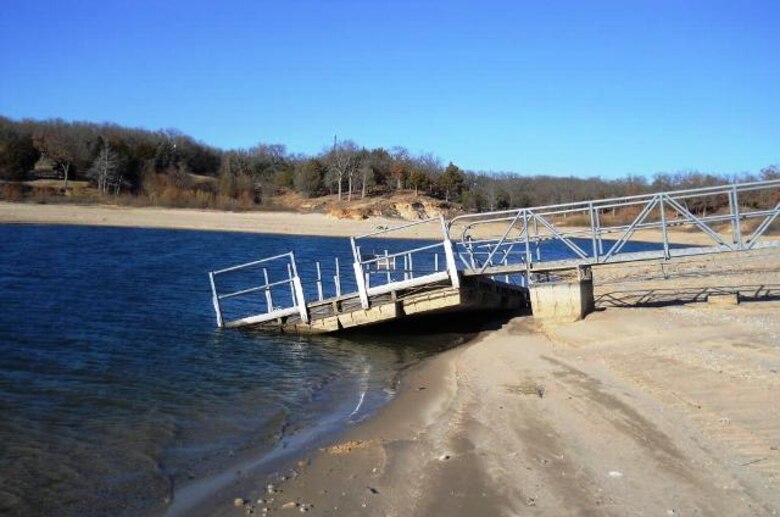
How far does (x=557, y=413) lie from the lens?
874 centimetres

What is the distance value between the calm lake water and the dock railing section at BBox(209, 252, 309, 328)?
0.78 metres

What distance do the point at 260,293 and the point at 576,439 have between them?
762 inches

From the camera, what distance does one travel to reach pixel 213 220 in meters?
65.7

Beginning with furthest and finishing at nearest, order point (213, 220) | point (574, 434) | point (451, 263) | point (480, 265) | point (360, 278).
Answer: point (213, 220) < point (480, 265) < point (360, 278) < point (451, 263) < point (574, 434)

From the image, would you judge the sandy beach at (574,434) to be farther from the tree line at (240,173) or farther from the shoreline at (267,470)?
the tree line at (240,173)

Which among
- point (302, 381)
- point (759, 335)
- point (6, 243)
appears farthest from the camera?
point (6, 243)

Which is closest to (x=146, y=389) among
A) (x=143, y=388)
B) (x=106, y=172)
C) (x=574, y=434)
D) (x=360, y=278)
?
(x=143, y=388)

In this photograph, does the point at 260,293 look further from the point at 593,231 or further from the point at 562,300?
the point at 593,231

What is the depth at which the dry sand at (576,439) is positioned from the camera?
590 cm

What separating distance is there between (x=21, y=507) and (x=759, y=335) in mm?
11232

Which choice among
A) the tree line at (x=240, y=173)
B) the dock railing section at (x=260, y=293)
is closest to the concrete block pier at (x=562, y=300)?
the dock railing section at (x=260, y=293)

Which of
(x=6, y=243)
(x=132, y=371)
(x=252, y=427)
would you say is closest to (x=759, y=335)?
(x=252, y=427)

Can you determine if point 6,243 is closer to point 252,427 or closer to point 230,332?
point 230,332

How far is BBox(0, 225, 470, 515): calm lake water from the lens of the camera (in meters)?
7.54
